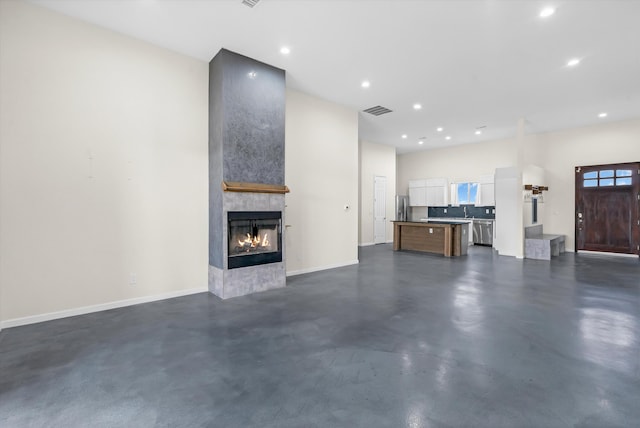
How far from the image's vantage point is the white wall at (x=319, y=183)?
18.5 ft

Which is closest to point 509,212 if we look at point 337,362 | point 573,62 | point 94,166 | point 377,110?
point 573,62

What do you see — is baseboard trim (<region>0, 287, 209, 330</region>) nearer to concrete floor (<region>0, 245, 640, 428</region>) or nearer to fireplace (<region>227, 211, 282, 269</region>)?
concrete floor (<region>0, 245, 640, 428</region>)

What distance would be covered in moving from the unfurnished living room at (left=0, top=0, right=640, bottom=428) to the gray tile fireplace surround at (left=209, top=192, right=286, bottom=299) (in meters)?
0.03

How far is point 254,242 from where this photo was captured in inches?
179

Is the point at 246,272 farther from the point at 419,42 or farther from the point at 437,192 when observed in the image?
the point at 437,192

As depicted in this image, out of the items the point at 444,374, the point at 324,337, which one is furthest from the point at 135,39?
the point at 444,374

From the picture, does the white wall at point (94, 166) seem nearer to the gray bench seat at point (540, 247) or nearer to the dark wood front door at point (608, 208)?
the gray bench seat at point (540, 247)

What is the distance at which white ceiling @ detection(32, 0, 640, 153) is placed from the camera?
132 inches

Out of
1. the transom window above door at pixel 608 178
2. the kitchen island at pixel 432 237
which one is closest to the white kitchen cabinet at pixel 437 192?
the kitchen island at pixel 432 237

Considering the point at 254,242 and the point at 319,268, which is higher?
the point at 254,242

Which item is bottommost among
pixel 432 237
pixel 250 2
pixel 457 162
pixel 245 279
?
pixel 245 279

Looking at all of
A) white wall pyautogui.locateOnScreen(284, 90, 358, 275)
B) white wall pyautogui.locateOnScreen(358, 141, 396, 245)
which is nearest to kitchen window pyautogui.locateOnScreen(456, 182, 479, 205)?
white wall pyautogui.locateOnScreen(358, 141, 396, 245)

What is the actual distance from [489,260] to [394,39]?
5.49 metres

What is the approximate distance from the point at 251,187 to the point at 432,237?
221 inches
